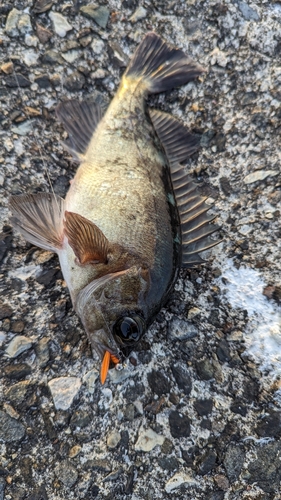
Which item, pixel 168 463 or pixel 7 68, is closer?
pixel 168 463

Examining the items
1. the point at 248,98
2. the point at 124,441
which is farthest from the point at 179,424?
the point at 248,98

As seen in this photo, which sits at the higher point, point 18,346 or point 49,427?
point 18,346

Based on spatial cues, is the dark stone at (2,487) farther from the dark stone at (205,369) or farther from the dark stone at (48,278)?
the dark stone at (205,369)

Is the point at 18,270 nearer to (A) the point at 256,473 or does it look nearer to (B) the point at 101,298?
(B) the point at 101,298

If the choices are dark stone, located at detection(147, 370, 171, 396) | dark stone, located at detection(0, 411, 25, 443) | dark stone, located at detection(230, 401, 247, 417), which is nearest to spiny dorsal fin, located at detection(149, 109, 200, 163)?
dark stone, located at detection(147, 370, 171, 396)

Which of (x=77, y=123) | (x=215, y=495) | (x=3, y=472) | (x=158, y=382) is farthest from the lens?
(x=77, y=123)

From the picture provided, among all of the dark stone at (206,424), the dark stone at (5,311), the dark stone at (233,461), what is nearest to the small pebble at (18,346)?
the dark stone at (5,311)

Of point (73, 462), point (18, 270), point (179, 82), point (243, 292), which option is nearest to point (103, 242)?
point (18, 270)

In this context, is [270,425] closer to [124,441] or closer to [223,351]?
[223,351]
